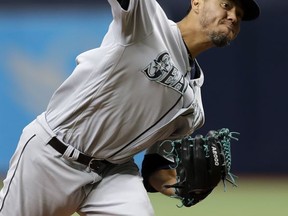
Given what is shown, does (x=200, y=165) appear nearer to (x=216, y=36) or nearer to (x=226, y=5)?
(x=216, y=36)

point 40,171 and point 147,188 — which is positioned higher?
point 40,171

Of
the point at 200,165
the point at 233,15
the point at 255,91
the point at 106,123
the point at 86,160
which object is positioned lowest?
the point at 255,91

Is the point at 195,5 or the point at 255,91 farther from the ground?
the point at 195,5

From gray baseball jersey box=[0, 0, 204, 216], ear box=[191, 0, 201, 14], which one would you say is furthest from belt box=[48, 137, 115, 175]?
ear box=[191, 0, 201, 14]

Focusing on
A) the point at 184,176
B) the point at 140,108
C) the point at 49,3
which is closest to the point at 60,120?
the point at 140,108

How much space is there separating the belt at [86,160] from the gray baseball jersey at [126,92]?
0.09 ft

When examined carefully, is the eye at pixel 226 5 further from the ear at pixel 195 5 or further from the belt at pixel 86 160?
the belt at pixel 86 160

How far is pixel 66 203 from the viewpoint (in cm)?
332

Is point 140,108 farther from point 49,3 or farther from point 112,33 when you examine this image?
point 49,3

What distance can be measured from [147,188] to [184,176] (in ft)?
0.99

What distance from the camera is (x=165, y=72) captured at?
325 centimetres

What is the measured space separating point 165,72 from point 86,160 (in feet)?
1.75

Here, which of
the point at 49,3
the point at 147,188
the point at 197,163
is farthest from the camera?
the point at 49,3

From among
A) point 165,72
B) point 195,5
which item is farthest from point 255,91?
point 165,72
